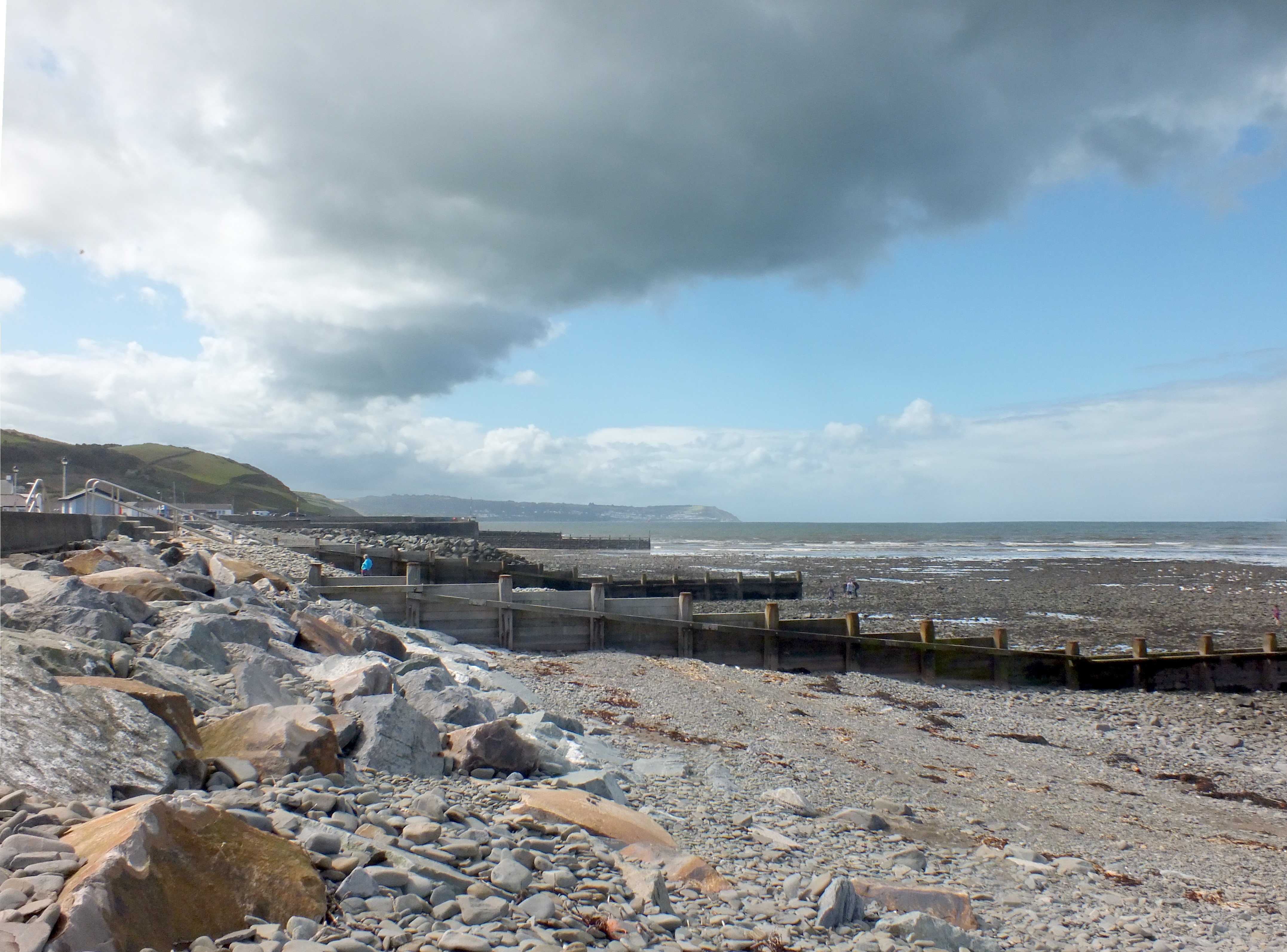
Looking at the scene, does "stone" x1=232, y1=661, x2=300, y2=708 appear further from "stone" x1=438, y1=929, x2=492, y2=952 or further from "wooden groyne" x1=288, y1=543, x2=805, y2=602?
"wooden groyne" x1=288, y1=543, x2=805, y2=602

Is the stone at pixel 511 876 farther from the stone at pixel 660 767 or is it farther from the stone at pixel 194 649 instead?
the stone at pixel 194 649

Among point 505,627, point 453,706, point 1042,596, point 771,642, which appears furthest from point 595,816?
point 1042,596

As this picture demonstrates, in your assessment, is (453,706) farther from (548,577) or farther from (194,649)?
(548,577)

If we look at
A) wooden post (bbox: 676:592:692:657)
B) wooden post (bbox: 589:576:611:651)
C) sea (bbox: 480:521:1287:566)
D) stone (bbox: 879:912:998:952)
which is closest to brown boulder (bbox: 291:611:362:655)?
stone (bbox: 879:912:998:952)

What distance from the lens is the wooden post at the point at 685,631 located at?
18.9 meters

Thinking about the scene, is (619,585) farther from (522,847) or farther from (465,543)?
(522,847)

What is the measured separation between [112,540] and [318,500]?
151 metres

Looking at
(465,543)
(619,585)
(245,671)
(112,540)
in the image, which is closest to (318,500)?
(465,543)

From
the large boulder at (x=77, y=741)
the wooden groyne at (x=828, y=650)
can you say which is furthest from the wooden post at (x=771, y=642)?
the large boulder at (x=77, y=741)

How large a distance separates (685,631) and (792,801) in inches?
445

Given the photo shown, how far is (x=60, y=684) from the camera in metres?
4.92

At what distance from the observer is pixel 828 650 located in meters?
19.2

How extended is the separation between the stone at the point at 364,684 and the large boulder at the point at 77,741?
2.16m

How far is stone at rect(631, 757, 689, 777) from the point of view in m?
8.12
